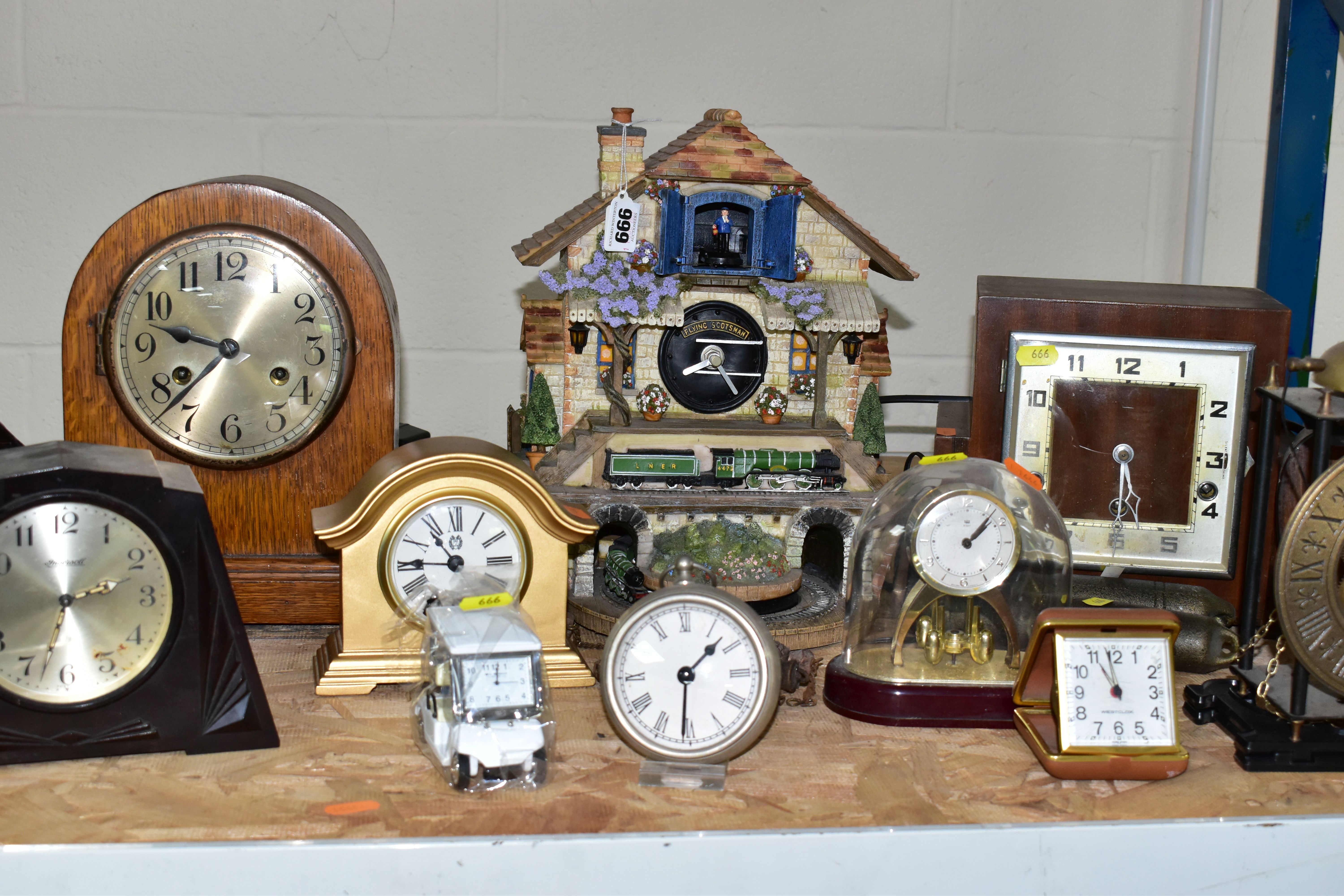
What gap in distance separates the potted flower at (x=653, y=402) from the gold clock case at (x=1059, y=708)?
0.76 metres

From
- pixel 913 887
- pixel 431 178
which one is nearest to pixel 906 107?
pixel 431 178

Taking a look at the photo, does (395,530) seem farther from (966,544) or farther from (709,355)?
(966,544)

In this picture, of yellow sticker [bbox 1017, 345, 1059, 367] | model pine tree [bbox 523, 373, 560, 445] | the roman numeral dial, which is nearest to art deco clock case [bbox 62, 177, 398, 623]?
model pine tree [bbox 523, 373, 560, 445]

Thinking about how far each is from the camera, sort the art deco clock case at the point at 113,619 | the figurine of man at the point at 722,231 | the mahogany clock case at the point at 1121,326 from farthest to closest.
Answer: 1. the figurine of man at the point at 722,231
2. the mahogany clock case at the point at 1121,326
3. the art deco clock case at the point at 113,619

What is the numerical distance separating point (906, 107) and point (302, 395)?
1.68 meters

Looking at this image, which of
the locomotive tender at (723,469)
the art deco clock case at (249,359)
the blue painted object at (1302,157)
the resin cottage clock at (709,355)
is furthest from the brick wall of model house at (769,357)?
the blue painted object at (1302,157)

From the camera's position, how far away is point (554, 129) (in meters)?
2.68

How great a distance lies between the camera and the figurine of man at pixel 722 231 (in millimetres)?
1986

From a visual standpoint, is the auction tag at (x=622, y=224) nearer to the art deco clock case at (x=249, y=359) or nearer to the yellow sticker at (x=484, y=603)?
the art deco clock case at (x=249, y=359)

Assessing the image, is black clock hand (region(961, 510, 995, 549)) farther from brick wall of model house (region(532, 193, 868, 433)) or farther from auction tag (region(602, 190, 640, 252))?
auction tag (region(602, 190, 640, 252))

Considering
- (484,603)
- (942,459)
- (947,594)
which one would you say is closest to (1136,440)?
(942,459)

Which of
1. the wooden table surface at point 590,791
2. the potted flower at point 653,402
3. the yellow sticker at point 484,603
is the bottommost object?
the wooden table surface at point 590,791

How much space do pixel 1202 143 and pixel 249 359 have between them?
7.49 feet

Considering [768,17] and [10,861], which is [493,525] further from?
[768,17]
